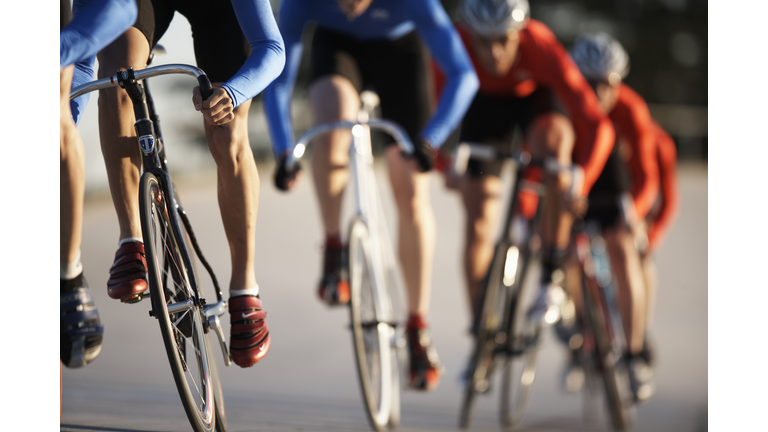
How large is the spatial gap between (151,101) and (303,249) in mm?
2324

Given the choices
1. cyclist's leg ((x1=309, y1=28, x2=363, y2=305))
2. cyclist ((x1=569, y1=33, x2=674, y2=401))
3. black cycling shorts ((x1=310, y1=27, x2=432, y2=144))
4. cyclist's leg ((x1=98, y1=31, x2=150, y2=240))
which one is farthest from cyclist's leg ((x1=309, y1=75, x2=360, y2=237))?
cyclist ((x1=569, y1=33, x2=674, y2=401))

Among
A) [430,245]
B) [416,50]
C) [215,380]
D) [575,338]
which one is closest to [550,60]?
[416,50]

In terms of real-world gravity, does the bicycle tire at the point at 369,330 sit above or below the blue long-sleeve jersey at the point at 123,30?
below

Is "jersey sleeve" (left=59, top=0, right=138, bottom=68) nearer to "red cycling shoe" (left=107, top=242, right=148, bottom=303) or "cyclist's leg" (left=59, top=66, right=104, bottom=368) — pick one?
"cyclist's leg" (left=59, top=66, right=104, bottom=368)

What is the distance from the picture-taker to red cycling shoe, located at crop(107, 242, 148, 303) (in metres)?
1.71

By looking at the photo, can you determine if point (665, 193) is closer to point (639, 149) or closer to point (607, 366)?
point (639, 149)

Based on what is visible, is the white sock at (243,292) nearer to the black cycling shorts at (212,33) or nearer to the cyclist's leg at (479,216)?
the black cycling shorts at (212,33)

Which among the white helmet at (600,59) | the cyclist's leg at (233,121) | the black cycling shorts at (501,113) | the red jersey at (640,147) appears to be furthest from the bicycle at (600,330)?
the cyclist's leg at (233,121)

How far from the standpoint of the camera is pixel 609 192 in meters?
4.14

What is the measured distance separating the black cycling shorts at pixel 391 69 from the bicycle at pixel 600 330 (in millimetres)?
1272

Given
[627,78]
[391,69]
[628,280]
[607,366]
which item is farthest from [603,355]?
[627,78]

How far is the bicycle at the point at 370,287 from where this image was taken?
8.49 feet

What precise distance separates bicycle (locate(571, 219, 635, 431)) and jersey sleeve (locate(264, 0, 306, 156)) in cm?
182
